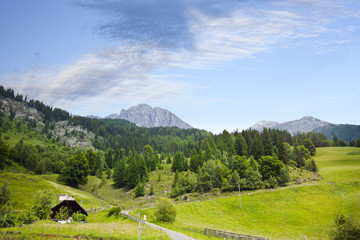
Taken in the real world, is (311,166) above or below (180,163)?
below

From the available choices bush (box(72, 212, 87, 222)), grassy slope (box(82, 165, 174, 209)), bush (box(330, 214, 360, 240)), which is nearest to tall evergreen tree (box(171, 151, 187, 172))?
grassy slope (box(82, 165, 174, 209))

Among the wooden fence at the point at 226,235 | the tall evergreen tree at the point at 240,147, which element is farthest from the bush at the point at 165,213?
the tall evergreen tree at the point at 240,147

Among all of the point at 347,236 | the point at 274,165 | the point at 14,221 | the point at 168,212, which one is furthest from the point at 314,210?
the point at 14,221

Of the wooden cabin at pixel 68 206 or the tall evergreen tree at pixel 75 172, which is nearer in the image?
the wooden cabin at pixel 68 206

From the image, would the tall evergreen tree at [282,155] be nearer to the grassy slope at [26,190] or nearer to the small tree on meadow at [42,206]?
the grassy slope at [26,190]

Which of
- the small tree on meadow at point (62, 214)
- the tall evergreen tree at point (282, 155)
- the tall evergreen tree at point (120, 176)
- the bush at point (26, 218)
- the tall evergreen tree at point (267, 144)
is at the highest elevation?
the tall evergreen tree at point (267, 144)

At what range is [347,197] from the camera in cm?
7325

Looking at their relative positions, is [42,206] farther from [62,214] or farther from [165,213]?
[165,213]

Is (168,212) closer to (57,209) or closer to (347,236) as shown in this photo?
(57,209)

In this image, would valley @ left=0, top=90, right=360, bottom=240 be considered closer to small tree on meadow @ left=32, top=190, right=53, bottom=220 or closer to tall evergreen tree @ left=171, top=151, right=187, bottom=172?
tall evergreen tree @ left=171, top=151, right=187, bottom=172

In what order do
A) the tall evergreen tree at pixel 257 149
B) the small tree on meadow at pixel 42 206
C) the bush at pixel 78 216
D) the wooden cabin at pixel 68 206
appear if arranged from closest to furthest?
1. the small tree on meadow at pixel 42 206
2. the bush at pixel 78 216
3. the wooden cabin at pixel 68 206
4. the tall evergreen tree at pixel 257 149

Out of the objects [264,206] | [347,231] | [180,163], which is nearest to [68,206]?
[347,231]

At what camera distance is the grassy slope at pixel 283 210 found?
5516cm

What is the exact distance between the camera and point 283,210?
69375 millimetres
